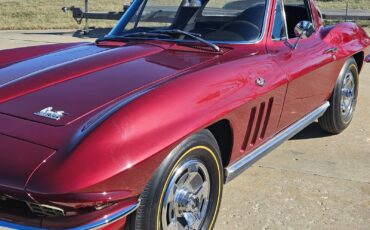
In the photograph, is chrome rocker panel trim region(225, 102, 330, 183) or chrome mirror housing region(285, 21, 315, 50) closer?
chrome rocker panel trim region(225, 102, 330, 183)

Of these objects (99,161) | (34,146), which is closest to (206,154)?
(99,161)

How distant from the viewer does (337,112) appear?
4988mm

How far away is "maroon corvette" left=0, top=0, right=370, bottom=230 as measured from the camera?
218cm

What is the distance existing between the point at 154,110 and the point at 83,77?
0.72m

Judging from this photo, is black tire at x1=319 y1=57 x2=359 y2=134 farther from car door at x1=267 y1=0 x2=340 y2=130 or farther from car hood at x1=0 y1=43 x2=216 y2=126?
car hood at x1=0 y1=43 x2=216 y2=126

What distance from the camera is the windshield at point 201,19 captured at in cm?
382

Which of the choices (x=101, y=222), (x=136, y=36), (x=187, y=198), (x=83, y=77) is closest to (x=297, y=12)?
(x=136, y=36)

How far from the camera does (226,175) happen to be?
3.18m

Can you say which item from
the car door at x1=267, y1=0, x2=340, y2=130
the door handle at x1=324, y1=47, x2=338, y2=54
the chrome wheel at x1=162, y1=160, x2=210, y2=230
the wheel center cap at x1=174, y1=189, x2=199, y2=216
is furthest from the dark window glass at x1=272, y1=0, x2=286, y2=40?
the wheel center cap at x1=174, y1=189, x2=199, y2=216

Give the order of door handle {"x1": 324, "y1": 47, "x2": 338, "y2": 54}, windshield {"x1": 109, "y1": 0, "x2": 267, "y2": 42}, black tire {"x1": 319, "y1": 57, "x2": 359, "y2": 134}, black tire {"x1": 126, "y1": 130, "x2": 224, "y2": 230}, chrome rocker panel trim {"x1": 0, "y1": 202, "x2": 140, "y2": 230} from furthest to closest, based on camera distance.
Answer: black tire {"x1": 319, "y1": 57, "x2": 359, "y2": 134} → door handle {"x1": 324, "y1": 47, "x2": 338, "y2": 54} → windshield {"x1": 109, "y1": 0, "x2": 267, "y2": 42} → black tire {"x1": 126, "y1": 130, "x2": 224, "y2": 230} → chrome rocker panel trim {"x1": 0, "y1": 202, "x2": 140, "y2": 230}

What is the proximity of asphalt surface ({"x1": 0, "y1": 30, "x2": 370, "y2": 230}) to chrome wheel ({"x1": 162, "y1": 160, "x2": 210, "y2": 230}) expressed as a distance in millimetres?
481

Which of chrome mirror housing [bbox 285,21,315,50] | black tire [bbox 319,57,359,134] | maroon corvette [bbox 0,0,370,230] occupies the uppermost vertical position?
chrome mirror housing [bbox 285,21,315,50]

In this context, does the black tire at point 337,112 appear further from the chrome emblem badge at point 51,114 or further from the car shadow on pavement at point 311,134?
the chrome emblem badge at point 51,114

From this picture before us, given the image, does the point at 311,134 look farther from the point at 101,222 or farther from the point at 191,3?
the point at 101,222
